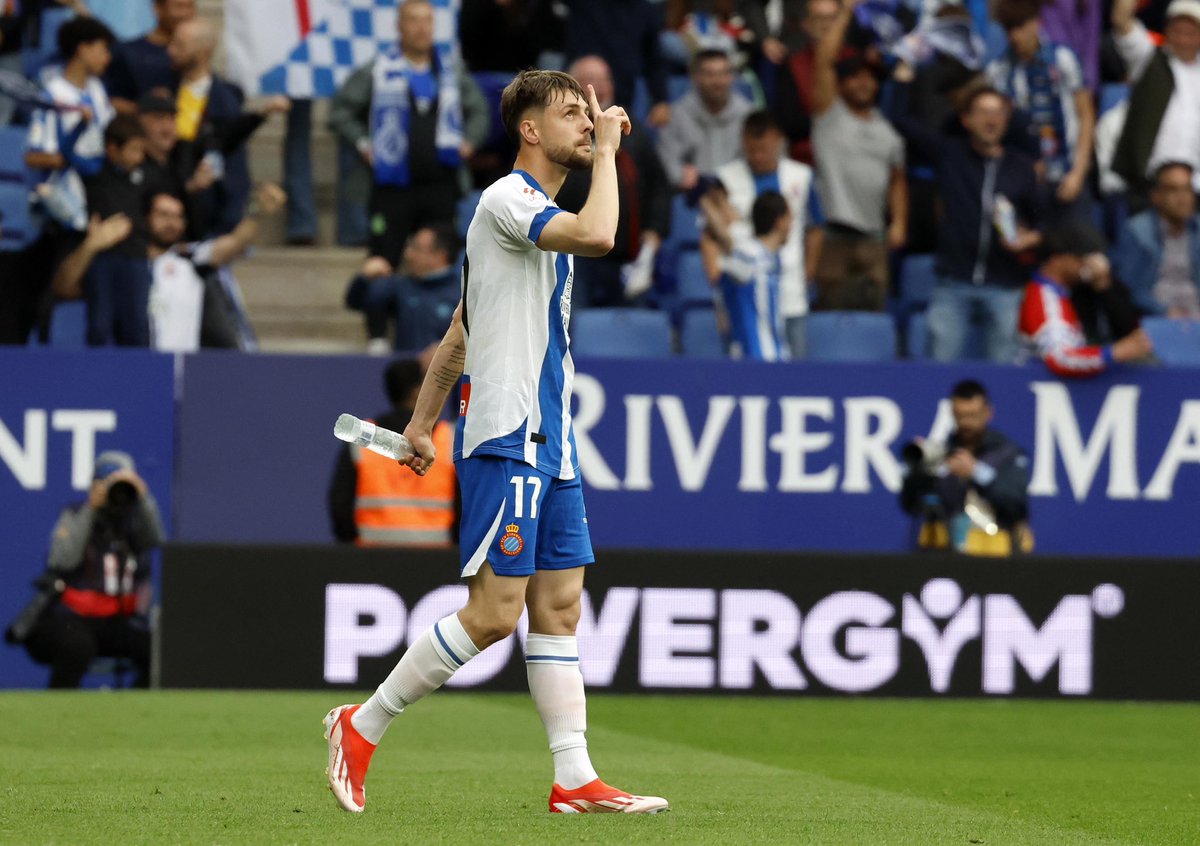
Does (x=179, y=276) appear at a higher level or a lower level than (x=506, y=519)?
higher

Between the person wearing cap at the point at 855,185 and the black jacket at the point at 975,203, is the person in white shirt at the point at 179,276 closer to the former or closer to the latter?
the person wearing cap at the point at 855,185

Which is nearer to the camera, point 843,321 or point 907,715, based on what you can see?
point 907,715

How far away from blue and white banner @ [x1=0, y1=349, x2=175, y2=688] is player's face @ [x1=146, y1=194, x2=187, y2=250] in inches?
28.9

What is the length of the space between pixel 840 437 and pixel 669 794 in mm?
6682

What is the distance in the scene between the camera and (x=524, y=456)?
5.99 m

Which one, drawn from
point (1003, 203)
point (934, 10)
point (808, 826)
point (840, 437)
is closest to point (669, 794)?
point (808, 826)

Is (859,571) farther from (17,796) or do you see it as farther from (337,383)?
(17,796)

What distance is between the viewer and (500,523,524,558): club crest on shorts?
234 inches

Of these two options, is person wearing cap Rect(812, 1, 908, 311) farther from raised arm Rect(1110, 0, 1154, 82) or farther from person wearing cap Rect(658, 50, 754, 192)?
raised arm Rect(1110, 0, 1154, 82)

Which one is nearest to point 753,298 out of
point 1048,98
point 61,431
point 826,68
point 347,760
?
point 826,68

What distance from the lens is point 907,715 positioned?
10.6 m

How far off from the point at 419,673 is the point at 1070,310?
27.6 ft

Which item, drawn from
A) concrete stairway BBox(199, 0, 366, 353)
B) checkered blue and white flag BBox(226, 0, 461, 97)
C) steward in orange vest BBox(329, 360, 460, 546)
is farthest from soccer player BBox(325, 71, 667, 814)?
concrete stairway BBox(199, 0, 366, 353)

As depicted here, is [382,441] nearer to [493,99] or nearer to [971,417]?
[971,417]
